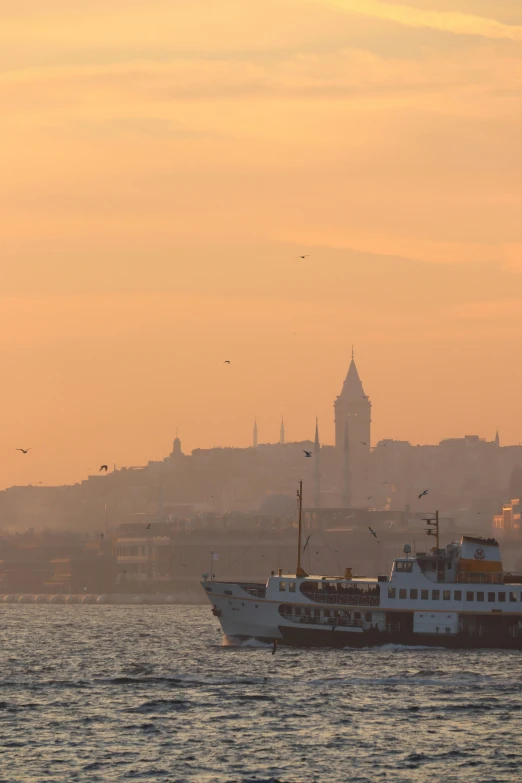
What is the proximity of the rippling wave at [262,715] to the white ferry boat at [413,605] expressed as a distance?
964 millimetres

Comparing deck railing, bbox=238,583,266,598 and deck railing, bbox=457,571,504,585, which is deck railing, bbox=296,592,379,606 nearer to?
deck railing, bbox=238,583,266,598

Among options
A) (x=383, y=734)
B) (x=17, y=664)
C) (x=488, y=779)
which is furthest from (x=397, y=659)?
(x=488, y=779)

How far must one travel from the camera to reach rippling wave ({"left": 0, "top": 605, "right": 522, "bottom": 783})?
5841 centimetres

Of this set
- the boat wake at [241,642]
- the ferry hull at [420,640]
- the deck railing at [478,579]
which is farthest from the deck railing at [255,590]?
the deck railing at [478,579]

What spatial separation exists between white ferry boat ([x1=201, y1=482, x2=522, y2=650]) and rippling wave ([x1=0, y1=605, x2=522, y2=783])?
96 cm

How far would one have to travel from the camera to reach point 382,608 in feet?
324

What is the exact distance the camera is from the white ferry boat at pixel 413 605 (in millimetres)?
98375

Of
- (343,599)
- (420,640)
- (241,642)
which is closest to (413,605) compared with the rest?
(420,640)

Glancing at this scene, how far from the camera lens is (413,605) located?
324ft

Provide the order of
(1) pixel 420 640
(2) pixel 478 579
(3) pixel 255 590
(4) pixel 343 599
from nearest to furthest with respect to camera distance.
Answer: (1) pixel 420 640
(2) pixel 478 579
(4) pixel 343 599
(3) pixel 255 590

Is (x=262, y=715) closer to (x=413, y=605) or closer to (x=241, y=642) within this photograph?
(x=413, y=605)

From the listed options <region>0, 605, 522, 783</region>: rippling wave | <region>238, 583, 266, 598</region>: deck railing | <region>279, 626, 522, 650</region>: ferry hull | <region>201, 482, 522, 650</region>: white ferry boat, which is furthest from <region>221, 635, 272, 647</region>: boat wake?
<region>279, 626, 522, 650</region>: ferry hull

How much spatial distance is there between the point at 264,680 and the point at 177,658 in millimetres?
16698

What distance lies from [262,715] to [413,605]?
29.9 meters
